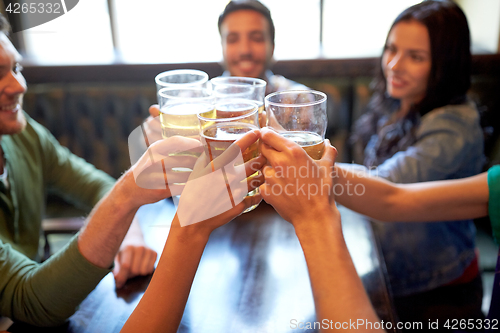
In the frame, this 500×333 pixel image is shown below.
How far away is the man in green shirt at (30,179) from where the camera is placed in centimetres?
116

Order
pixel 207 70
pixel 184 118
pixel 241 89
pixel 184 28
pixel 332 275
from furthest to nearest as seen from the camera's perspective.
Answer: pixel 184 28, pixel 207 70, pixel 241 89, pixel 184 118, pixel 332 275

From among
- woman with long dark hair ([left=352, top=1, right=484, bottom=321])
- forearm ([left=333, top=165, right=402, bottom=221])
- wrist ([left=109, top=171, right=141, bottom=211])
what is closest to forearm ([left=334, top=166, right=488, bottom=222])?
forearm ([left=333, top=165, right=402, bottom=221])

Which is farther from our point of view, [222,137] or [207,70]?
[207,70]

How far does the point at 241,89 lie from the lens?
105 cm

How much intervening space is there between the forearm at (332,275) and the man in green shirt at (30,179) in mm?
534

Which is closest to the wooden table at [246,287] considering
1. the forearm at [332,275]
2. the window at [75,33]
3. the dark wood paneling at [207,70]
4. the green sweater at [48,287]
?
the green sweater at [48,287]

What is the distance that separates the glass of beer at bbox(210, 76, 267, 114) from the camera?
3.37 feet

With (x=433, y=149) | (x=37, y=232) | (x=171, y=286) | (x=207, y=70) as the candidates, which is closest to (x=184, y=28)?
(x=207, y=70)

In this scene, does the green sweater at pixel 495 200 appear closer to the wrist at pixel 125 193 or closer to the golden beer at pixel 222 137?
the golden beer at pixel 222 137

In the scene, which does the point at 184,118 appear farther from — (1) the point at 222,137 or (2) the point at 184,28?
(2) the point at 184,28

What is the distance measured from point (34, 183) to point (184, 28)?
6.77ft

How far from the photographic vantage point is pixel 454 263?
1.58 meters

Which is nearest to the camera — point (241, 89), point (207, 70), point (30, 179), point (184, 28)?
point (241, 89)

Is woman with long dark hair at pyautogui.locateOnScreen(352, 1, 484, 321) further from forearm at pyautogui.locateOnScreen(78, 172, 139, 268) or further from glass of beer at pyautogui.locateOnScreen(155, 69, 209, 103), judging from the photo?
forearm at pyautogui.locateOnScreen(78, 172, 139, 268)
